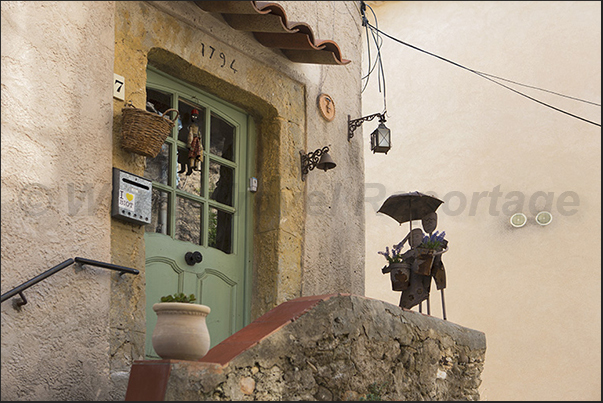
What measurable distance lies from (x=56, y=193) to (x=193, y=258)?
1.38m

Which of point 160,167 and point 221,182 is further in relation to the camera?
point 221,182

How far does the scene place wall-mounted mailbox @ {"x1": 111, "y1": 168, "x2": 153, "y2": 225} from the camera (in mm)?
4562

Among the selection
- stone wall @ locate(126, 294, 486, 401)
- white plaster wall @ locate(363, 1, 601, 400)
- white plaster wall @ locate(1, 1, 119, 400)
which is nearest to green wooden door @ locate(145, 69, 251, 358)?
white plaster wall @ locate(1, 1, 119, 400)

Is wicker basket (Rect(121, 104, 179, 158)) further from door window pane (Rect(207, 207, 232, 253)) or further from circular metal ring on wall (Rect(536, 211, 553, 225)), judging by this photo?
circular metal ring on wall (Rect(536, 211, 553, 225))

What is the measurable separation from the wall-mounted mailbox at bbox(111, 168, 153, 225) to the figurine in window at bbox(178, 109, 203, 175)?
2.17 feet

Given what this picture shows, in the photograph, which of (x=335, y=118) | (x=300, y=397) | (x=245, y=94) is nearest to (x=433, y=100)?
(x=335, y=118)

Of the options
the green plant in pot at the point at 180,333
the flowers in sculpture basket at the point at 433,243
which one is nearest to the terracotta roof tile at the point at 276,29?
the flowers in sculpture basket at the point at 433,243

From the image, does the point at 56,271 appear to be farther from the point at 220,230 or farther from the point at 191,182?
the point at 220,230

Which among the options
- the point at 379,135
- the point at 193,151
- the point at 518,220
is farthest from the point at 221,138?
the point at 518,220

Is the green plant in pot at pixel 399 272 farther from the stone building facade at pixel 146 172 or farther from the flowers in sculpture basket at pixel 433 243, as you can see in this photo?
the stone building facade at pixel 146 172

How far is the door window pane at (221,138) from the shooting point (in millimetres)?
5832

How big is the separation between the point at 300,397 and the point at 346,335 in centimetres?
49

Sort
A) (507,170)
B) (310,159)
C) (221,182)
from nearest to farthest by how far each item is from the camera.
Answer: (221,182) < (310,159) < (507,170)

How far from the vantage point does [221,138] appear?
591cm
